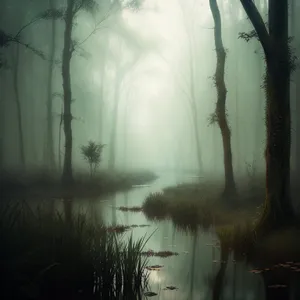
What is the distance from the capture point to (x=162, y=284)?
5.73 m

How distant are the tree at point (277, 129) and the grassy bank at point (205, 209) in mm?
1696

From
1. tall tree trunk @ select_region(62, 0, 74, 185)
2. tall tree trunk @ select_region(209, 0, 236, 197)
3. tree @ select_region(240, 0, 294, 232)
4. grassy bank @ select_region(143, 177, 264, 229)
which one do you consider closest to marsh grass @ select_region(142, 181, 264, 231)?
grassy bank @ select_region(143, 177, 264, 229)

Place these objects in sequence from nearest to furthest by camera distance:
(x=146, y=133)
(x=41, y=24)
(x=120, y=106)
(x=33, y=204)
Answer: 1. (x=33, y=204)
2. (x=41, y=24)
3. (x=120, y=106)
4. (x=146, y=133)

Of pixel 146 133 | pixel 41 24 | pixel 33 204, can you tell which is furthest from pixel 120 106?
pixel 33 204

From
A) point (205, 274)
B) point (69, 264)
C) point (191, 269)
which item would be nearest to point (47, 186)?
point (191, 269)

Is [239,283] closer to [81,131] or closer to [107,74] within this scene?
[107,74]

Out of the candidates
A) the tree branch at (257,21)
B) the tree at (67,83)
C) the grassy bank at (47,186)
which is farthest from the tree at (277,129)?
the tree at (67,83)

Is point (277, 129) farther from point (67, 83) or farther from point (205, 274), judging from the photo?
point (67, 83)

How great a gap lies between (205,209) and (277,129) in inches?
174

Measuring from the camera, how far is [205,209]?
12.1 meters

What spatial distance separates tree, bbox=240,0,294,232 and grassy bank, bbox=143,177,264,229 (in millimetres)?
1696

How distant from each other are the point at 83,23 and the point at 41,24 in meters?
2.98

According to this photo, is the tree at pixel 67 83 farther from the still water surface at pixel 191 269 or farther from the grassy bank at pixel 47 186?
the still water surface at pixel 191 269

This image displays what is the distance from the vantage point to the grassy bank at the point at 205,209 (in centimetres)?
1079
